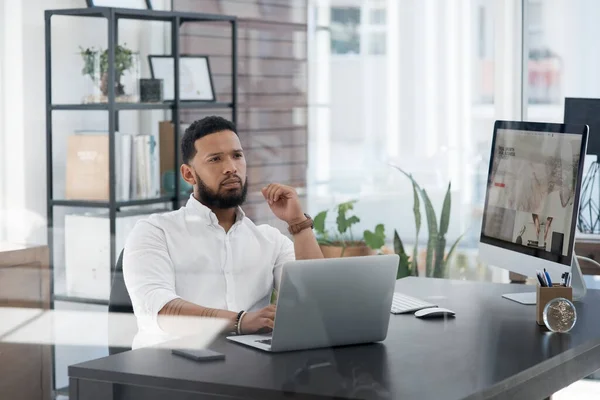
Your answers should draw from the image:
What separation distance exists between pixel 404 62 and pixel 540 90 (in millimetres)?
610

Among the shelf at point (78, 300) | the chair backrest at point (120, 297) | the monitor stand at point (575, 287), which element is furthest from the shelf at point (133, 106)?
the monitor stand at point (575, 287)

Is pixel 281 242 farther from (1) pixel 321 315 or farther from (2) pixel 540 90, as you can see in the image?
(2) pixel 540 90

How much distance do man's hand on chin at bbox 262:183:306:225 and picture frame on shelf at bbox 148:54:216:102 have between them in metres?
1.33

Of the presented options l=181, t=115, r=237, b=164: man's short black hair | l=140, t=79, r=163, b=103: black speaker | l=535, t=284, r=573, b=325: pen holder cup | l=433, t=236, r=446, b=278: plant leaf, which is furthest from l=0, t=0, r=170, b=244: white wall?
l=535, t=284, r=573, b=325: pen holder cup

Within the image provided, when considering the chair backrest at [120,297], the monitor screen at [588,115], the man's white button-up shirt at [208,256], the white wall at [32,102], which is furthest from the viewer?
the monitor screen at [588,115]

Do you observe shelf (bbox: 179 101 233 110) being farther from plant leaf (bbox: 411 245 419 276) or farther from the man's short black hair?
the man's short black hair

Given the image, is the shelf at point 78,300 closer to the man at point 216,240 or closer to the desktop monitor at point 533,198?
the man at point 216,240

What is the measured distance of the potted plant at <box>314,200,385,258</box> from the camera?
433 cm

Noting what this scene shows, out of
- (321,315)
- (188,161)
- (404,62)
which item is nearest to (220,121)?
(188,161)

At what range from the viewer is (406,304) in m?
2.25

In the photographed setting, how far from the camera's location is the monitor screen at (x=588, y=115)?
340 cm

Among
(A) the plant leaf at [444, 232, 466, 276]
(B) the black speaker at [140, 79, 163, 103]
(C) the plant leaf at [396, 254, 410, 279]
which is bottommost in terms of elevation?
(C) the plant leaf at [396, 254, 410, 279]

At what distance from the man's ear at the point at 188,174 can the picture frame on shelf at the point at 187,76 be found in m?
1.29

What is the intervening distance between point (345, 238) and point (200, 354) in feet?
9.02
